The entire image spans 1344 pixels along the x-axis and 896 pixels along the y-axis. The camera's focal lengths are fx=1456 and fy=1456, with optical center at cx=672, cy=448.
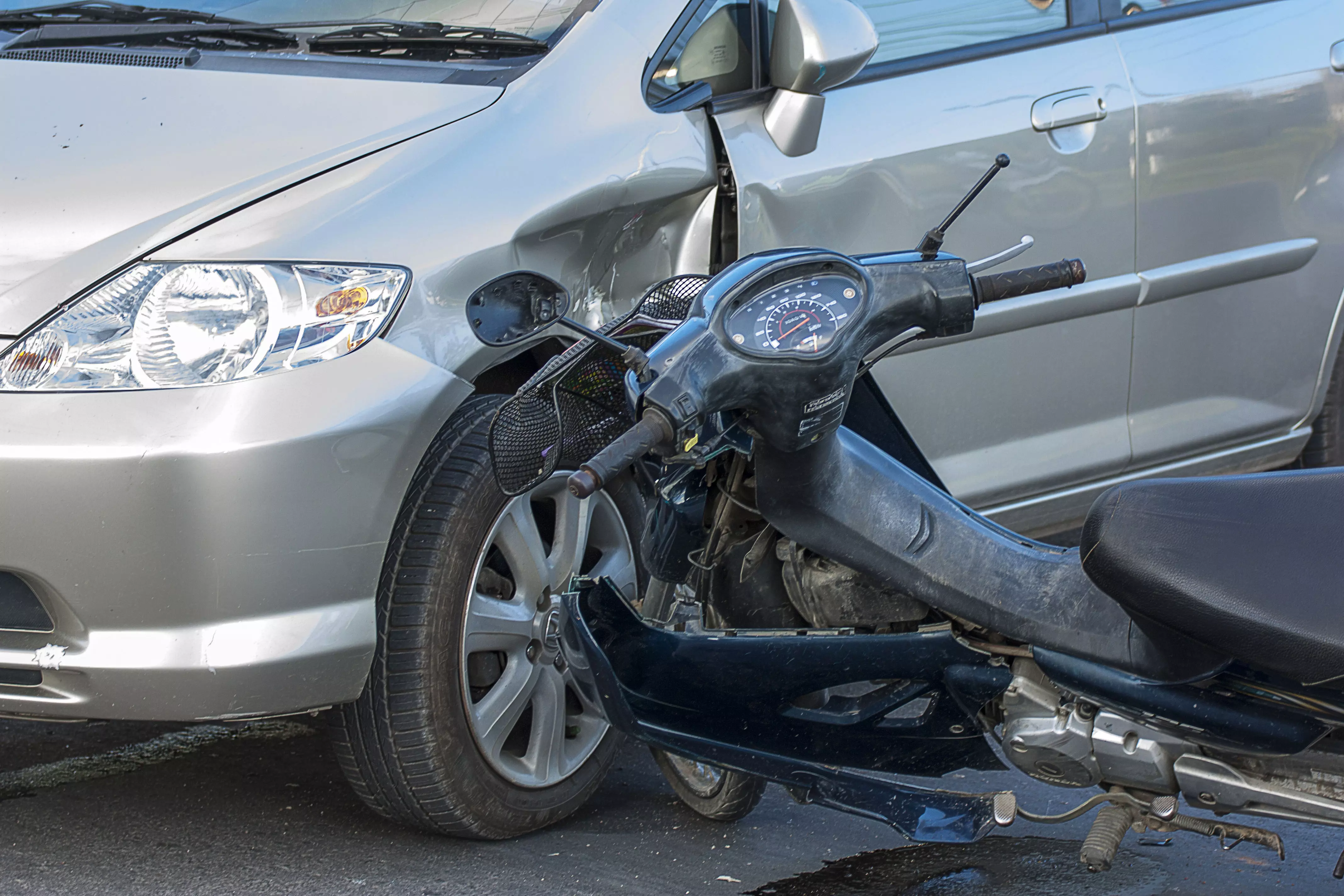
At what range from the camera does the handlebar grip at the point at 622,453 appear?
170cm

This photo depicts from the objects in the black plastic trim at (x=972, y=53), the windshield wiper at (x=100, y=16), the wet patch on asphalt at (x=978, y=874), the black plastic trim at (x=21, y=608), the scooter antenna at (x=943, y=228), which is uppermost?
the windshield wiper at (x=100, y=16)

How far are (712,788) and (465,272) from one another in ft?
3.73

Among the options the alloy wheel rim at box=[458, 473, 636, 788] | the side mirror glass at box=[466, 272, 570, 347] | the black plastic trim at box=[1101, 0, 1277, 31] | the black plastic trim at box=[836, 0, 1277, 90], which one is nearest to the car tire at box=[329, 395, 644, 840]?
the alloy wheel rim at box=[458, 473, 636, 788]

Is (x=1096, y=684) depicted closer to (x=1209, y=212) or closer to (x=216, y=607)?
(x=216, y=607)

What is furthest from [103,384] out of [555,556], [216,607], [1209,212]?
[1209,212]

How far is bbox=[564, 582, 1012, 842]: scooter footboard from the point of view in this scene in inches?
89.6

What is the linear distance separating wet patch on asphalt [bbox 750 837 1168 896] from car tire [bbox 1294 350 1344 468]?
174 centimetres

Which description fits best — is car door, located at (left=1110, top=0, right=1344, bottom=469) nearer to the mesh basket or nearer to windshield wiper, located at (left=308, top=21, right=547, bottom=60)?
windshield wiper, located at (left=308, top=21, right=547, bottom=60)

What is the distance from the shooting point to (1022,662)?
225cm

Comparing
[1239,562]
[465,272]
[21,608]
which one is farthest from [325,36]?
[1239,562]

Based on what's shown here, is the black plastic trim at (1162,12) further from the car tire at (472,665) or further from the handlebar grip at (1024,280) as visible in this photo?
the car tire at (472,665)

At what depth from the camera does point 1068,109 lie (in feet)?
10.9

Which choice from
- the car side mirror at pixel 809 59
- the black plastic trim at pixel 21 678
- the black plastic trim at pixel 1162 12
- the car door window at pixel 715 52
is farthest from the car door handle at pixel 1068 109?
the black plastic trim at pixel 21 678

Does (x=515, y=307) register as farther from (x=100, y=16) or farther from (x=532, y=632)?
(x=100, y=16)
